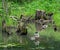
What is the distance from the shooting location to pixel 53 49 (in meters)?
17.9

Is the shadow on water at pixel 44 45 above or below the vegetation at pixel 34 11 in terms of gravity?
above

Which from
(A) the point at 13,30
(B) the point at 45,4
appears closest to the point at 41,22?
(A) the point at 13,30

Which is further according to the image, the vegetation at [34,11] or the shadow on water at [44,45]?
the vegetation at [34,11]

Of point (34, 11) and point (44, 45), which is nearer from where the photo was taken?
point (44, 45)

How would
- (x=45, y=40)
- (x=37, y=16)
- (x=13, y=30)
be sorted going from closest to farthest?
(x=45, y=40)
(x=13, y=30)
(x=37, y=16)

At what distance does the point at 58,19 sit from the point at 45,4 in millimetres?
5727

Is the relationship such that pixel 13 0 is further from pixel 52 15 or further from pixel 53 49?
pixel 53 49

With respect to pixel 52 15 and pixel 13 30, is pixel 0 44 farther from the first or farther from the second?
pixel 52 15

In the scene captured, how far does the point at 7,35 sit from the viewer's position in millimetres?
23875

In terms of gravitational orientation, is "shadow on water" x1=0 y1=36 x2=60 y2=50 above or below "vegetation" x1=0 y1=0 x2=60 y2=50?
above

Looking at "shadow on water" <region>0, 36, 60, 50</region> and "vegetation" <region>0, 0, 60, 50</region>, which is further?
"vegetation" <region>0, 0, 60, 50</region>

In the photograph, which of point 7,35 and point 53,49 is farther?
point 7,35

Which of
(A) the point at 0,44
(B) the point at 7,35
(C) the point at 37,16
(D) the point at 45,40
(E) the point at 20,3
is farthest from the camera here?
(E) the point at 20,3

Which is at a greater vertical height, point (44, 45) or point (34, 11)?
point (44, 45)
